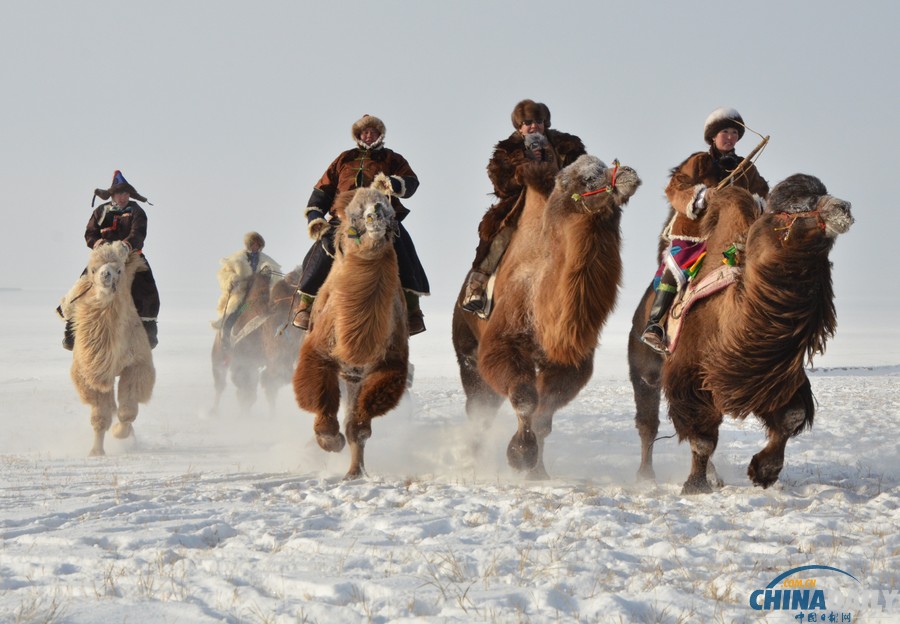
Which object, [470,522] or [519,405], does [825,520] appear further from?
[519,405]

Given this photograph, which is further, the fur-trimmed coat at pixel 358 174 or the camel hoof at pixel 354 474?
the fur-trimmed coat at pixel 358 174

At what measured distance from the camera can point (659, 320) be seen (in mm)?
6723

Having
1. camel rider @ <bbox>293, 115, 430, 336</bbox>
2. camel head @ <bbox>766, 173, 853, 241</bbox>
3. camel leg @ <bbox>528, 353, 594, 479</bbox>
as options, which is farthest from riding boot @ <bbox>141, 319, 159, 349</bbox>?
camel head @ <bbox>766, 173, 853, 241</bbox>

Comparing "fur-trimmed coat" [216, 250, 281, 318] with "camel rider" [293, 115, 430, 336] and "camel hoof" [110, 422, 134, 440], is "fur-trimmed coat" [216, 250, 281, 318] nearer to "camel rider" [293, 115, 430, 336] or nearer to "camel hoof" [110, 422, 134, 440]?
"camel hoof" [110, 422, 134, 440]

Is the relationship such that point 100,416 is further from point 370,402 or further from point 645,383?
point 645,383

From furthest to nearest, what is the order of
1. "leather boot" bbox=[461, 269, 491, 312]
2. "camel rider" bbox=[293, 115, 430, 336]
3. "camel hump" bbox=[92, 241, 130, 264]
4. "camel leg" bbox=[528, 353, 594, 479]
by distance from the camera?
"camel hump" bbox=[92, 241, 130, 264] → "leather boot" bbox=[461, 269, 491, 312] → "camel rider" bbox=[293, 115, 430, 336] → "camel leg" bbox=[528, 353, 594, 479]

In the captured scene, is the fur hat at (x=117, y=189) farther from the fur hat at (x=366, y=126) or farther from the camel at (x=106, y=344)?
the fur hat at (x=366, y=126)

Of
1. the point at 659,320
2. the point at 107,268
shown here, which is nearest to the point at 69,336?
the point at 107,268

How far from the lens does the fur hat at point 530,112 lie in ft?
26.5

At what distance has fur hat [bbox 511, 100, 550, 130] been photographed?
8.06 meters

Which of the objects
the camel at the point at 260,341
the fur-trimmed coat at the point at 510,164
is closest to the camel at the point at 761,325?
the fur-trimmed coat at the point at 510,164

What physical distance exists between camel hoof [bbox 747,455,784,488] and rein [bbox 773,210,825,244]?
4.77 feet

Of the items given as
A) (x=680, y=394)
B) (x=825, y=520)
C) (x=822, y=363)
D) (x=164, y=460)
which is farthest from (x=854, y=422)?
(x=822, y=363)

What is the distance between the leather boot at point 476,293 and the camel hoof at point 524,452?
1305 millimetres
